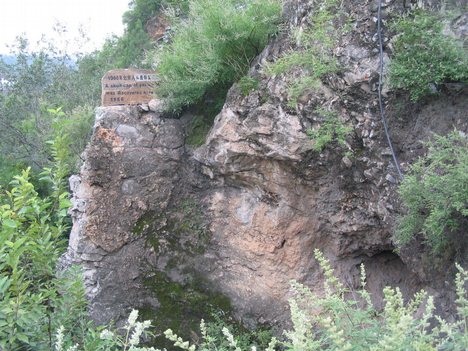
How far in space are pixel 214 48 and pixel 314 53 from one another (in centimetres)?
133

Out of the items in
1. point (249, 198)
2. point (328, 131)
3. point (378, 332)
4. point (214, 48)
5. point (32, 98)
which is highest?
point (32, 98)

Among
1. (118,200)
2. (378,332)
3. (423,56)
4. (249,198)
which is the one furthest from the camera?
(118,200)

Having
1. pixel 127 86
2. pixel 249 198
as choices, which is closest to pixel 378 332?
pixel 249 198

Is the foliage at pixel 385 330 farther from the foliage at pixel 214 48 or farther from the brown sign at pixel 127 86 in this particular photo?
the brown sign at pixel 127 86

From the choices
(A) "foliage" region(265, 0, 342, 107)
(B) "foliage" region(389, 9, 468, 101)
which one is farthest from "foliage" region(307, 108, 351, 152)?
(B) "foliage" region(389, 9, 468, 101)

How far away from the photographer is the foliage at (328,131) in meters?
4.73

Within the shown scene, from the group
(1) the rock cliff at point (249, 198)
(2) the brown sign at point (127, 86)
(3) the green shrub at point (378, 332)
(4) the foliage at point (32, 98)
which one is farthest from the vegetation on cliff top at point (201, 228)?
(4) the foliage at point (32, 98)

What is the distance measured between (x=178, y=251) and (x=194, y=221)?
0.42 metres

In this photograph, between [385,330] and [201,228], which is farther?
[201,228]

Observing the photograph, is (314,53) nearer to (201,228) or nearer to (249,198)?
(249,198)

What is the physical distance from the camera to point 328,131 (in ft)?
15.7

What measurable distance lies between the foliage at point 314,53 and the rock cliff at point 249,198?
100 millimetres

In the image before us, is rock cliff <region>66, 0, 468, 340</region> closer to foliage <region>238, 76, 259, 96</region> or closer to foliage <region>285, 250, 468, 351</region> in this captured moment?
foliage <region>238, 76, 259, 96</region>

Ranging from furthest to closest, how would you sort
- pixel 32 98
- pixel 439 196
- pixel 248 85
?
pixel 32 98 < pixel 248 85 < pixel 439 196
